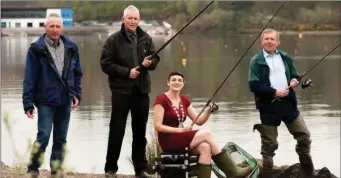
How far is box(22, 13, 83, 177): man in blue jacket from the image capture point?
5492mm

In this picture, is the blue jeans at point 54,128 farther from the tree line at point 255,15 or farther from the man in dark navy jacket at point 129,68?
the tree line at point 255,15

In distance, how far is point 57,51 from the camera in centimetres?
558

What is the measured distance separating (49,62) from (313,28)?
7144cm

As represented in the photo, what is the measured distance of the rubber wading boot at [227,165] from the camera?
562 cm

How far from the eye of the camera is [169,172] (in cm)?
554

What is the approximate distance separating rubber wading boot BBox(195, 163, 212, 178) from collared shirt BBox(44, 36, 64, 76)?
125 cm

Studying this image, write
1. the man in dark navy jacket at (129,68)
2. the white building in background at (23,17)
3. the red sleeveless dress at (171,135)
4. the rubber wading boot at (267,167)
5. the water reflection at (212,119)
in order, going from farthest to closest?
the white building in background at (23,17)
the water reflection at (212,119)
the rubber wading boot at (267,167)
the man in dark navy jacket at (129,68)
the red sleeveless dress at (171,135)

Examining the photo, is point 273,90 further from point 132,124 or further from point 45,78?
point 45,78

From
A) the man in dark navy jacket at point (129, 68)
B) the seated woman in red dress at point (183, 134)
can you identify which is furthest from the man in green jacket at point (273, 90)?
the man in dark navy jacket at point (129, 68)

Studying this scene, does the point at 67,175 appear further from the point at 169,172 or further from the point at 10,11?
the point at 10,11

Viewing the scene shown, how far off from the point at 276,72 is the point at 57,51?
1.85 m

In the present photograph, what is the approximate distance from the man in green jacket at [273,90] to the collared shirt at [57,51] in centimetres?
163

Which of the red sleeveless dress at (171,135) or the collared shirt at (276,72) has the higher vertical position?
the collared shirt at (276,72)

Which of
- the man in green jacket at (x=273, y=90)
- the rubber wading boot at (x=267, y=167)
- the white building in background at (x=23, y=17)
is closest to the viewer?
the man in green jacket at (x=273, y=90)
